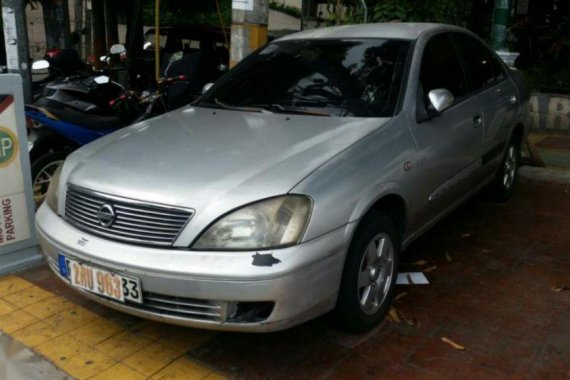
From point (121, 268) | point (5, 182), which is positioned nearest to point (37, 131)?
point (5, 182)

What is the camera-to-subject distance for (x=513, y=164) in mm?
5383

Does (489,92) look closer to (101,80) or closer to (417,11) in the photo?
(417,11)

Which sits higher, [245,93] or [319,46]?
[319,46]

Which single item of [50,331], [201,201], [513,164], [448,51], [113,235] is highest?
[448,51]

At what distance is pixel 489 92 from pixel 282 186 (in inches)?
102

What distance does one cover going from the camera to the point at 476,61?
4602 mm

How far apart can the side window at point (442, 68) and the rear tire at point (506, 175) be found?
3.96 ft

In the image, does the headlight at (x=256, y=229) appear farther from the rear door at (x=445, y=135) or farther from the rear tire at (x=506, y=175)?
the rear tire at (x=506, y=175)

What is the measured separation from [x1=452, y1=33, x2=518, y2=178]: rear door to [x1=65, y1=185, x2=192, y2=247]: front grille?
2.65 metres

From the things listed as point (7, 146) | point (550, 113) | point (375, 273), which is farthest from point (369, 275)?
point (550, 113)

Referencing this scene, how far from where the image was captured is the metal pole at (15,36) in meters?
5.41

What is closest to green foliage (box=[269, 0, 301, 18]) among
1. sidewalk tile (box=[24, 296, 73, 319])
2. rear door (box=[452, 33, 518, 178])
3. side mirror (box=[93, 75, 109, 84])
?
side mirror (box=[93, 75, 109, 84])

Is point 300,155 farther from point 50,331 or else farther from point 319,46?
point 50,331

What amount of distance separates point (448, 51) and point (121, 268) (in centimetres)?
282
